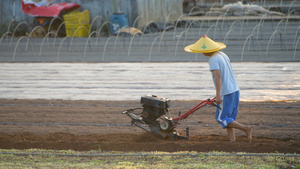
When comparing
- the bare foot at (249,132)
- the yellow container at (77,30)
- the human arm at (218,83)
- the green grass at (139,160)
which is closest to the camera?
the green grass at (139,160)

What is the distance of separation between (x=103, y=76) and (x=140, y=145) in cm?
436

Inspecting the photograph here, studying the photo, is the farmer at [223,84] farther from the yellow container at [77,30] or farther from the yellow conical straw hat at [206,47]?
the yellow container at [77,30]

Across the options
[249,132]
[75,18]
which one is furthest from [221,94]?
[75,18]

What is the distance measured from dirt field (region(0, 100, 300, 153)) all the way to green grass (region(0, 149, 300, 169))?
28cm

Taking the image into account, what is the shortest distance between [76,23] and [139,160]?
11.5 m

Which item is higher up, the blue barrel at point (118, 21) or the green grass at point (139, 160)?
the blue barrel at point (118, 21)

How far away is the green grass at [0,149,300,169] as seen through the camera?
11.8 feet

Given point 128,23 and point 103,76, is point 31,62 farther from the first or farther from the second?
point 128,23

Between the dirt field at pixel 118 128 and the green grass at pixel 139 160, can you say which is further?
the dirt field at pixel 118 128

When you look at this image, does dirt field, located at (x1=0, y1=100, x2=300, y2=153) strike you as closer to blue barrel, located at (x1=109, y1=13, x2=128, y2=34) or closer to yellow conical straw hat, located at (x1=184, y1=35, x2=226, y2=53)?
yellow conical straw hat, located at (x1=184, y1=35, x2=226, y2=53)

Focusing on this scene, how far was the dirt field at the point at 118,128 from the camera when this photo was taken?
4.25 meters

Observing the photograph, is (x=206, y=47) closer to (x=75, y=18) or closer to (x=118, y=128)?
(x=118, y=128)

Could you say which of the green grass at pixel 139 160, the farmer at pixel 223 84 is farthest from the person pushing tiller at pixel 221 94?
the green grass at pixel 139 160

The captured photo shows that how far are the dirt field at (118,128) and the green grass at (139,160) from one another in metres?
0.28
